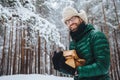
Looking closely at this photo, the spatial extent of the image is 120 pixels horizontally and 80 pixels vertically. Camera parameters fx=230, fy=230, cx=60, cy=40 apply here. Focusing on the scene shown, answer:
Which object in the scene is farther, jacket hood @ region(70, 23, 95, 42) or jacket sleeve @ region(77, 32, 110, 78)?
jacket hood @ region(70, 23, 95, 42)

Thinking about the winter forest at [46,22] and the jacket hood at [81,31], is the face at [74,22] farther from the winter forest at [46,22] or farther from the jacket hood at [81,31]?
the winter forest at [46,22]

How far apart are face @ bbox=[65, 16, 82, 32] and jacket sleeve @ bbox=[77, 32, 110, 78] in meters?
0.35

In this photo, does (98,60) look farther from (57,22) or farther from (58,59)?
(57,22)

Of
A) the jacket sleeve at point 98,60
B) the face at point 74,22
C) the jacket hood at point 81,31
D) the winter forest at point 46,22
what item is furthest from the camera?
the winter forest at point 46,22

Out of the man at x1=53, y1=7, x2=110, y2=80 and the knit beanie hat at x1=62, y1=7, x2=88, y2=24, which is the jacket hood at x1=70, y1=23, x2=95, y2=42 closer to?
the man at x1=53, y1=7, x2=110, y2=80

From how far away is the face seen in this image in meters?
2.49

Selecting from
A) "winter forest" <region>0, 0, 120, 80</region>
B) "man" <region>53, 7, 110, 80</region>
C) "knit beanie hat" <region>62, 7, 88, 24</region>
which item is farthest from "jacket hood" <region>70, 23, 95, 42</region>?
"winter forest" <region>0, 0, 120, 80</region>

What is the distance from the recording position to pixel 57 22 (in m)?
25.4

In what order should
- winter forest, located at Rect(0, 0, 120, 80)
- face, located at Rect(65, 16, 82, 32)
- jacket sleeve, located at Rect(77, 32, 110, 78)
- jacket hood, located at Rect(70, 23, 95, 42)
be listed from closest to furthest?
jacket sleeve, located at Rect(77, 32, 110, 78)
jacket hood, located at Rect(70, 23, 95, 42)
face, located at Rect(65, 16, 82, 32)
winter forest, located at Rect(0, 0, 120, 80)

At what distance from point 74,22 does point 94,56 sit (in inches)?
19.7

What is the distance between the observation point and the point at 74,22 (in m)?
2.51

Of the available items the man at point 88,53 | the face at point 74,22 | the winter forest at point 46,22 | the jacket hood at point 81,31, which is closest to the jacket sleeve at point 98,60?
the man at point 88,53

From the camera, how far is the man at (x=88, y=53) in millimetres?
2141

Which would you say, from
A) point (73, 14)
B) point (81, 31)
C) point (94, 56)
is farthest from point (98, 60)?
point (73, 14)
